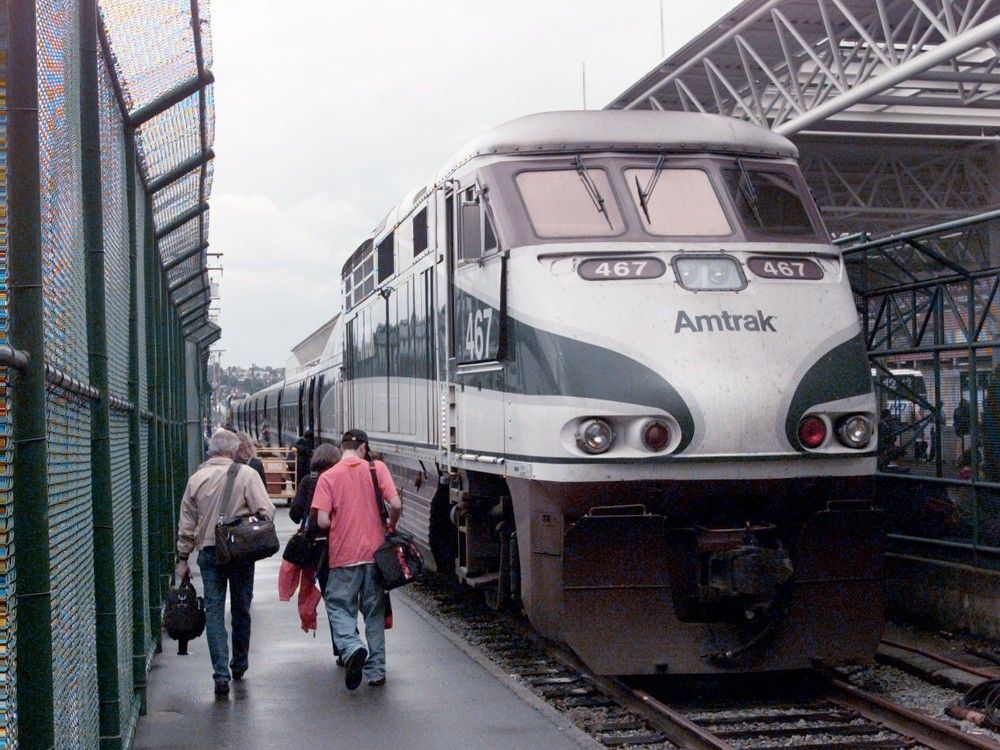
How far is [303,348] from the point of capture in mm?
49094

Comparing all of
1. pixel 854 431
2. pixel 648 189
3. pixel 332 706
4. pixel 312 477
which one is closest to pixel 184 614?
pixel 332 706

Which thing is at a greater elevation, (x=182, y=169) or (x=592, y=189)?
(x=182, y=169)

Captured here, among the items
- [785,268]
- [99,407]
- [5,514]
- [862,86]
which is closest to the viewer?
[5,514]

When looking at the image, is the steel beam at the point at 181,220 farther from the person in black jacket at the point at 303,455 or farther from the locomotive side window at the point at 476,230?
the person in black jacket at the point at 303,455

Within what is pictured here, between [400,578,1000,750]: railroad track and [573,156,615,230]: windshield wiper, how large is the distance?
311 centimetres

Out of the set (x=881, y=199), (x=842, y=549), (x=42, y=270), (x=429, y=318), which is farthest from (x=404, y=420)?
(x=881, y=199)

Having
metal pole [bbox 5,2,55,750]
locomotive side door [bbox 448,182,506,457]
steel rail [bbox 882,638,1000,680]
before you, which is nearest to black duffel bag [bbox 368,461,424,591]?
locomotive side door [bbox 448,182,506,457]

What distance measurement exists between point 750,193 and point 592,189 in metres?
1.12

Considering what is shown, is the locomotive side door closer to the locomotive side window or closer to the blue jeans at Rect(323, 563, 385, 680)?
the locomotive side window

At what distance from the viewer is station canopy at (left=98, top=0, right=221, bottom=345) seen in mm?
7340

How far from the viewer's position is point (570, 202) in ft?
30.3

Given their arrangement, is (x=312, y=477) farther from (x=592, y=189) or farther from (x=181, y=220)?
(x=181, y=220)

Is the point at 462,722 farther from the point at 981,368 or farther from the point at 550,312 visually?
the point at 981,368

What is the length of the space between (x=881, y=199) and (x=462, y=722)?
31.3 m
